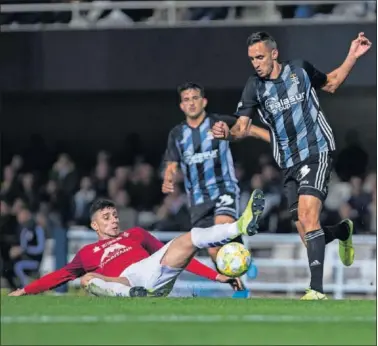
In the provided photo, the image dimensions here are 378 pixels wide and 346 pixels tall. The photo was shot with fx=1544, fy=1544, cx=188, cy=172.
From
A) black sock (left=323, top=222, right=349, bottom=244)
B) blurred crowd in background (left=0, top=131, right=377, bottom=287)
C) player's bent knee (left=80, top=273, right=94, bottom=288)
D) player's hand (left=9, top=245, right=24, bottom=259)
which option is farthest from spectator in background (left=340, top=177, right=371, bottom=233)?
player's bent knee (left=80, top=273, right=94, bottom=288)

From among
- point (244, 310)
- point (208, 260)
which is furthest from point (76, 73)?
point (244, 310)

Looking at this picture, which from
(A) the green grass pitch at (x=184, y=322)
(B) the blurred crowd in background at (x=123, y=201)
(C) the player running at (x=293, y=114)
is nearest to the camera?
(A) the green grass pitch at (x=184, y=322)

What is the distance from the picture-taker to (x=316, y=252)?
1250 cm

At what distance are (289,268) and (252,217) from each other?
298 inches

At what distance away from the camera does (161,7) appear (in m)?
22.7

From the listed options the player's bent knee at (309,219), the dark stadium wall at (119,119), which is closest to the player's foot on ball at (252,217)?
the player's bent knee at (309,219)

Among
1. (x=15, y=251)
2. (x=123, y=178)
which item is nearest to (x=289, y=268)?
(x=123, y=178)

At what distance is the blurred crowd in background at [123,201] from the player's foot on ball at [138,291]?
23.7 ft

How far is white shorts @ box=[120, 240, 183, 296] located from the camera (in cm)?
1262

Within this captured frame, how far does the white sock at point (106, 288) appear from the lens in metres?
12.5

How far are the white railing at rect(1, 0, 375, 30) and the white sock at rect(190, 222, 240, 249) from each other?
1010cm

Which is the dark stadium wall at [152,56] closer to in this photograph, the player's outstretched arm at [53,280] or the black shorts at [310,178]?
Answer: the black shorts at [310,178]

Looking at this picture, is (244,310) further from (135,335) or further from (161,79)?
(161,79)

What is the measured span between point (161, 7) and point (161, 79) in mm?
1244
